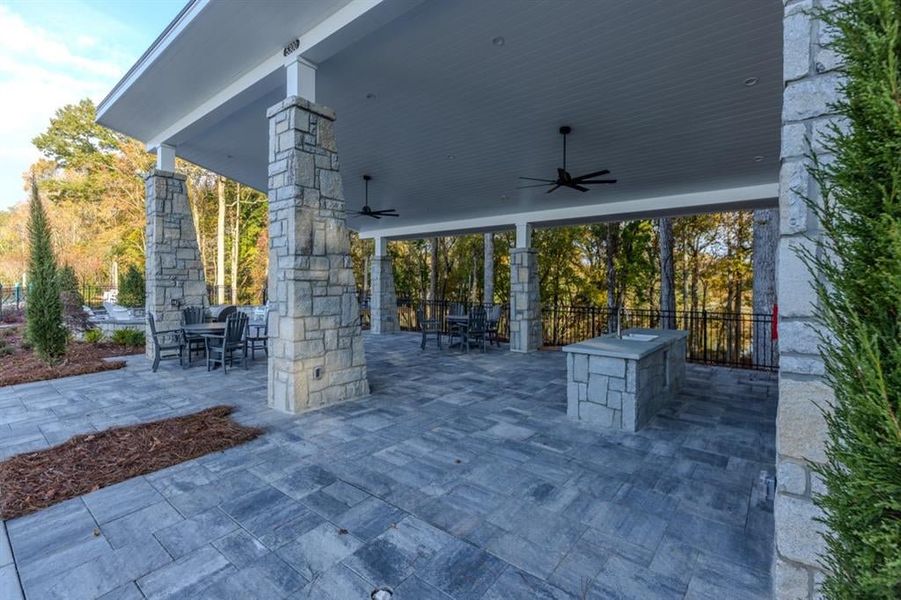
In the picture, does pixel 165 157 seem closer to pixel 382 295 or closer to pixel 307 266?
pixel 307 266

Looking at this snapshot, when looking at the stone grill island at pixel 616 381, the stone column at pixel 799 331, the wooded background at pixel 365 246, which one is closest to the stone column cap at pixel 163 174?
the stone grill island at pixel 616 381

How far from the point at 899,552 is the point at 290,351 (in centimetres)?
394

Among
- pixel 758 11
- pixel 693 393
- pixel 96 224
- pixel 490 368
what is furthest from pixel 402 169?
pixel 96 224

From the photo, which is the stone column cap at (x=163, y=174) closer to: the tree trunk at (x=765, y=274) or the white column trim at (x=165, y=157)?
the white column trim at (x=165, y=157)

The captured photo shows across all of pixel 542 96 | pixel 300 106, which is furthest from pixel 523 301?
pixel 300 106

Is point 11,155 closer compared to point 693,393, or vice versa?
point 693,393

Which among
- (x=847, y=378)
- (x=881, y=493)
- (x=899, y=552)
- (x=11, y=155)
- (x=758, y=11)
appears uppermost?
(x=11, y=155)

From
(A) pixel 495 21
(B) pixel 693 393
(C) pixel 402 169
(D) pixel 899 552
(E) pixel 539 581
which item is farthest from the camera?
(C) pixel 402 169

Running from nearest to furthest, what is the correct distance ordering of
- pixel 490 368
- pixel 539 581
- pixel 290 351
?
pixel 539 581 → pixel 290 351 → pixel 490 368

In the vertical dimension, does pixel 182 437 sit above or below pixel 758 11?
below

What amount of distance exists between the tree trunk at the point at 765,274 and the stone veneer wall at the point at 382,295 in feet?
26.6

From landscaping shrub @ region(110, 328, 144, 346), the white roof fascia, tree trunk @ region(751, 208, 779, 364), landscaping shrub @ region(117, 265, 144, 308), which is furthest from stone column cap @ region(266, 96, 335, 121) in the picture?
landscaping shrub @ region(117, 265, 144, 308)

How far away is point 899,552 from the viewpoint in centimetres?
91

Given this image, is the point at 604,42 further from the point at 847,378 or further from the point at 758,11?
the point at 847,378
